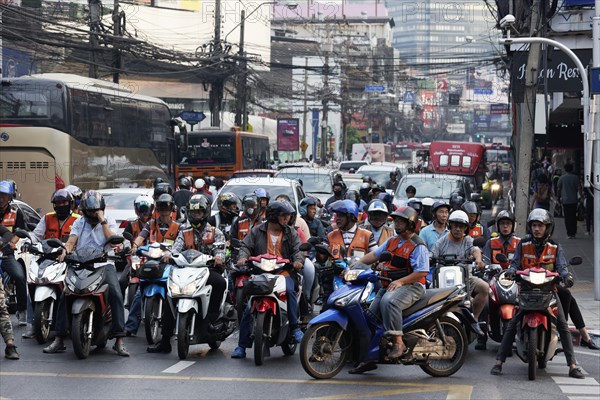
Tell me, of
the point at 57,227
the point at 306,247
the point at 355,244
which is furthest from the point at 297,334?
the point at 57,227

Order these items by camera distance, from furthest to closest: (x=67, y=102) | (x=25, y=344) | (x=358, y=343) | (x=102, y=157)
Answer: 1. (x=102, y=157)
2. (x=67, y=102)
3. (x=25, y=344)
4. (x=358, y=343)

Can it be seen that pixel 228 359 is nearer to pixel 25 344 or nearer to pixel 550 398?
pixel 25 344

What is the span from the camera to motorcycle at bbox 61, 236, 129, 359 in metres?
10.6

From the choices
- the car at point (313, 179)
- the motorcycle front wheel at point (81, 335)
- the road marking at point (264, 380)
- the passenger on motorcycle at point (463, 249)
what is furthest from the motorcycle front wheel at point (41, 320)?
the car at point (313, 179)

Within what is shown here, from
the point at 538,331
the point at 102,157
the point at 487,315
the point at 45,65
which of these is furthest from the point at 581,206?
the point at 45,65

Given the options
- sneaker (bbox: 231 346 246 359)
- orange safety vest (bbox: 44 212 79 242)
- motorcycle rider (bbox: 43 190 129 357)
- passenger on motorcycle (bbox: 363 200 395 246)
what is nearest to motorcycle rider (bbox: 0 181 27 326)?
orange safety vest (bbox: 44 212 79 242)

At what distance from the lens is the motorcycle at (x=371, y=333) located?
9766 millimetres

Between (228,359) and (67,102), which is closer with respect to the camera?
(228,359)

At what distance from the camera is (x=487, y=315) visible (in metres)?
12.2

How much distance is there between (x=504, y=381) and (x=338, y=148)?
9574 centimetres

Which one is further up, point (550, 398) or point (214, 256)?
point (214, 256)

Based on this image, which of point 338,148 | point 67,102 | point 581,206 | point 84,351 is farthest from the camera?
point 338,148

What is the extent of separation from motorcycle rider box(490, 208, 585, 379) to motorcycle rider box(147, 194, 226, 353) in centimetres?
289

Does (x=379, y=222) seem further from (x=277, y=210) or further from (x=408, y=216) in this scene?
(x=408, y=216)
